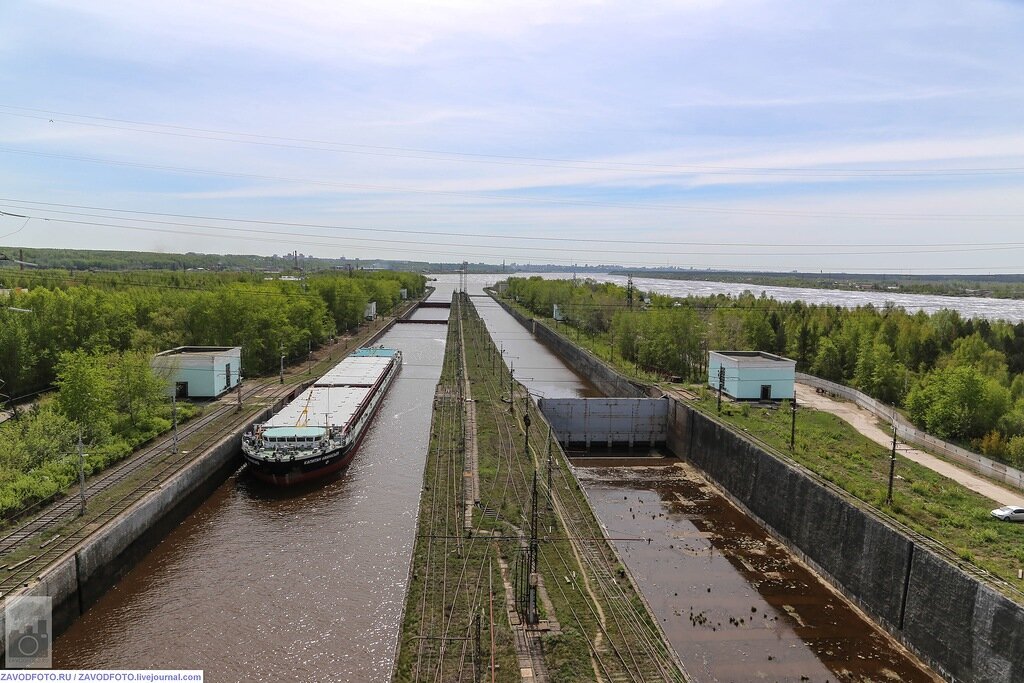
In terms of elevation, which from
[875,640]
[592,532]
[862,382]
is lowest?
[875,640]

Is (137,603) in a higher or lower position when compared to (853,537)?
lower

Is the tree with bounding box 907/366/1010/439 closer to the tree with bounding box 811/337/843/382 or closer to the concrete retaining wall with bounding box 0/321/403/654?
the tree with bounding box 811/337/843/382

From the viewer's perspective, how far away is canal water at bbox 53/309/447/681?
1499 centimetres

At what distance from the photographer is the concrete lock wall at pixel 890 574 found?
14.3 metres

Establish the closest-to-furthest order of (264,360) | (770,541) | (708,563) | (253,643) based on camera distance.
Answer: (253,643) → (708,563) → (770,541) → (264,360)

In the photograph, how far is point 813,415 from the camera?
32.4m

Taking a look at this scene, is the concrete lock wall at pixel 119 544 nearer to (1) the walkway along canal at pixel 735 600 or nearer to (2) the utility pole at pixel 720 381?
(1) the walkway along canal at pixel 735 600

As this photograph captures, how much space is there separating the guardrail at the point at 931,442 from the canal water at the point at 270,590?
66.0 ft

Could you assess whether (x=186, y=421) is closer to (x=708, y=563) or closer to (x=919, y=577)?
(x=708, y=563)

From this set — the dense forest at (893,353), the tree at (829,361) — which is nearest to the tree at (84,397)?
the dense forest at (893,353)

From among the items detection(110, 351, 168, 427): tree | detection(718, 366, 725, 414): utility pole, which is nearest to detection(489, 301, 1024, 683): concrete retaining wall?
detection(718, 366, 725, 414): utility pole

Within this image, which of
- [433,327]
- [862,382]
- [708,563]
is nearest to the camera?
[708,563]

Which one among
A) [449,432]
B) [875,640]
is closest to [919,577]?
[875,640]

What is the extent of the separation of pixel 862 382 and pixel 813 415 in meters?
7.99
